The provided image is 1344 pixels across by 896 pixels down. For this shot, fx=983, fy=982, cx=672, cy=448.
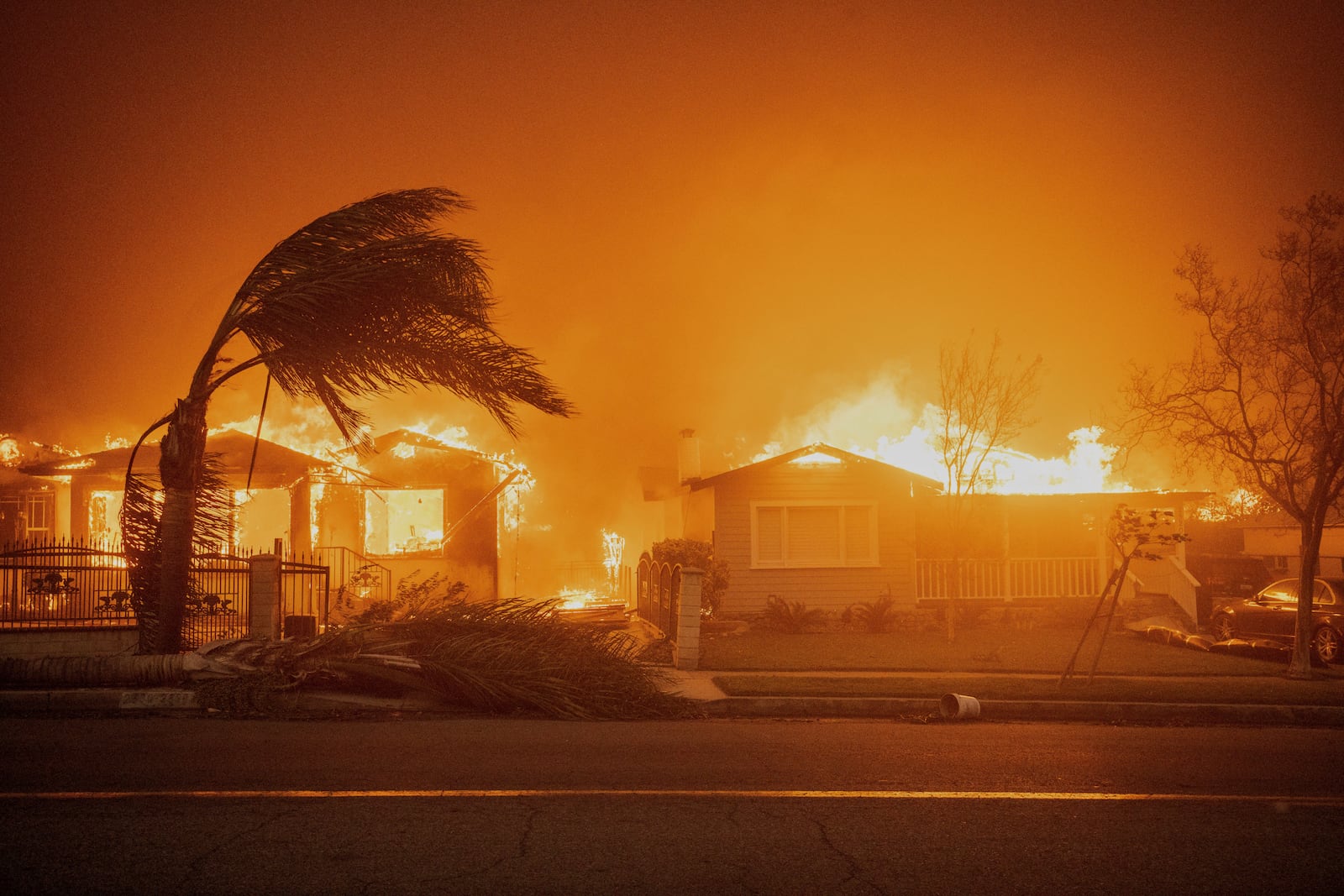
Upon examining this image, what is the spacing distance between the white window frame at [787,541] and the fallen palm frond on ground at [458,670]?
419 inches

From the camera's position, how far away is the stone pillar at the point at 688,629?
515 inches

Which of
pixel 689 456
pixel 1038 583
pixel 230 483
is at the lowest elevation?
pixel 1038 583

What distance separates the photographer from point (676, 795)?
614cm

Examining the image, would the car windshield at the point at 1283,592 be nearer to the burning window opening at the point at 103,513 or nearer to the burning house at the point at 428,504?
the burning house at the point at 428,504

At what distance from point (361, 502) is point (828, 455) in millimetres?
10155

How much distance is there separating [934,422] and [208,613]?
16847 mm

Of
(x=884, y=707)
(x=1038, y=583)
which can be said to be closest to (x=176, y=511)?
(x=884, y=707)

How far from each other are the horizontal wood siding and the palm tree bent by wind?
1029 cm

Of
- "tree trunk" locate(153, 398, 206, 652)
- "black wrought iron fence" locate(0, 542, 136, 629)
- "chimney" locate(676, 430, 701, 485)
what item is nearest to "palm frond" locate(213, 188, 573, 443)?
"tree trunk" locate(153, 398, 206, 652)

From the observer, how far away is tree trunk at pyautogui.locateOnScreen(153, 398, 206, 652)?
10.8 m

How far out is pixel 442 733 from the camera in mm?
8211

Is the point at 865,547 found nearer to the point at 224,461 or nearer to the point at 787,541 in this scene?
the point at 787,541

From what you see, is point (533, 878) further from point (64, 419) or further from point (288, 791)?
point (64, 419)

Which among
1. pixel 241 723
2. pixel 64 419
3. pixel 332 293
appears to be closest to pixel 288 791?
pixel 241 723
